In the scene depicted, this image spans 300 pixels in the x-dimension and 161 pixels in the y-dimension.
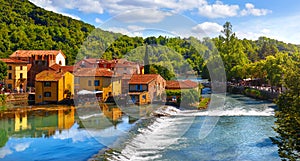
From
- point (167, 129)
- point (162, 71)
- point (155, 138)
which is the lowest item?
point (155, 138)

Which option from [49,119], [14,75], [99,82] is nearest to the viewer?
[49,119]

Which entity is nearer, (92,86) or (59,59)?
(92,86)

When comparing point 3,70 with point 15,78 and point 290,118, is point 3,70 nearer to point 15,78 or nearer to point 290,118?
point 15,78

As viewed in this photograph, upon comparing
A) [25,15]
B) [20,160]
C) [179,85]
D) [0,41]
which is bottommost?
[20,160]

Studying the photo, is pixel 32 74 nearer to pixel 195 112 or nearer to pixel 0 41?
pixel 0 41

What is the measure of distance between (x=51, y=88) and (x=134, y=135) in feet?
49.0

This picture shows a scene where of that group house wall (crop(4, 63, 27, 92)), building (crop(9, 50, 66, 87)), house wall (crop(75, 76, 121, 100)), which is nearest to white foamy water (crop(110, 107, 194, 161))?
house wall (crop(75, 76, 121, 100))

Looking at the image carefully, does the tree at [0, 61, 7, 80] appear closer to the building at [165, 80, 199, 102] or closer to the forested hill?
the building at [165, 80, 199, 102]

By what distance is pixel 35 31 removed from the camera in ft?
200

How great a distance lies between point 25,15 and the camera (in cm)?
7762

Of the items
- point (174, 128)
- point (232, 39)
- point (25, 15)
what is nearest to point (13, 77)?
point (174, 128)

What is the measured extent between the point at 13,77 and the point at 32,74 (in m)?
3.67

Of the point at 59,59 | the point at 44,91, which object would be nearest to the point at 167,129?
the point at 44,91

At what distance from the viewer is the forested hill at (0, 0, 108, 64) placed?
175 ft
